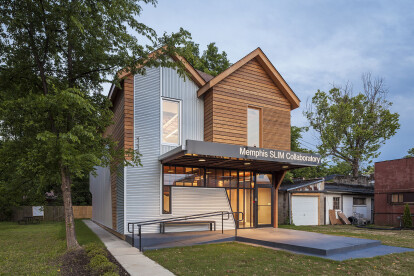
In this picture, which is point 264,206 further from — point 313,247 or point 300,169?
point 300,169

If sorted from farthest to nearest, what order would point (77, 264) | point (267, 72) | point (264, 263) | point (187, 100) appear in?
point (267, 72)
point (187, 100)
point (77, 264)
point (264, 263)

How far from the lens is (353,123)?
31.7m

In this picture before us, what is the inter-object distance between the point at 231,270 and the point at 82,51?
9122 mm

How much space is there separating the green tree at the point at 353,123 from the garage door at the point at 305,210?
502 inches

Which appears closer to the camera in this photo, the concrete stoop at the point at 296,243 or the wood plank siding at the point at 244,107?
the concrete stoop at the point at 296,243

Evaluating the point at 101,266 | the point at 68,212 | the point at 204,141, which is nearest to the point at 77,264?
the point at 101,266

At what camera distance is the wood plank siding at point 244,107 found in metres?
13.4

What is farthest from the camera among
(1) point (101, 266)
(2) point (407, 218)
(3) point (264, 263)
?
(2) point (407, 218)

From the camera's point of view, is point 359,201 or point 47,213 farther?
point 47,213

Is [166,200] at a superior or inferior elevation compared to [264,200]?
superior

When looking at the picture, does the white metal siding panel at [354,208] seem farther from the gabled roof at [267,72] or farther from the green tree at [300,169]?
the gabled roof at [267,72]

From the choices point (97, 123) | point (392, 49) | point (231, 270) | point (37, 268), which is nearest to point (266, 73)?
point (97, 123)

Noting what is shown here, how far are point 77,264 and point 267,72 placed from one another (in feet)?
38.3

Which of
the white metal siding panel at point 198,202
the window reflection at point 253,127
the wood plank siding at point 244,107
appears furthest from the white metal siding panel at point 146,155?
the window reflection at point 253,127
